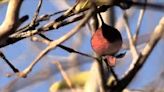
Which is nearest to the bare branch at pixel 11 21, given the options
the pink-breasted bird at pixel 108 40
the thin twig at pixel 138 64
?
the pink-breasted bird at pixel 108 40

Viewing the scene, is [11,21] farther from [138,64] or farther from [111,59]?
[138,64]

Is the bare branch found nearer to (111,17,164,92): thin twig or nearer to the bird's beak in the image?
the bird's beak

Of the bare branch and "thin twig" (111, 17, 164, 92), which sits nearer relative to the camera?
the bare branch

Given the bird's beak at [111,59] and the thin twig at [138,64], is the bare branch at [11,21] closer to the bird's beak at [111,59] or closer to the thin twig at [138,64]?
the bird's beak at [111,59]

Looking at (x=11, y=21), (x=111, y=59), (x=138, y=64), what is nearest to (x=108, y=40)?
(x=111, y=59)

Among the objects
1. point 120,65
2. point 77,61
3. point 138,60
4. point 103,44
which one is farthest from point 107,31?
point 77,61

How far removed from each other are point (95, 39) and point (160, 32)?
2.72ft

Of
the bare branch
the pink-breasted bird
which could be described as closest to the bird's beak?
the pink-breasted bird

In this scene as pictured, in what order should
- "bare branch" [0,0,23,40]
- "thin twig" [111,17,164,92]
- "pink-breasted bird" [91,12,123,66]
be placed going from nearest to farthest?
"bare branch" [0,0,23,40] < "pink-breasted bird" [91,12,123,66] < "thin twig" [111,17,164,92]

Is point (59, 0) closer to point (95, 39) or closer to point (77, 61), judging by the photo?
point (77, 61)

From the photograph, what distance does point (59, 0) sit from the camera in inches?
122

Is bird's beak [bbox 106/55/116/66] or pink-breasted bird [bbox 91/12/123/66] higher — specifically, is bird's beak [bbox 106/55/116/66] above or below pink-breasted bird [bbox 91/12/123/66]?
below

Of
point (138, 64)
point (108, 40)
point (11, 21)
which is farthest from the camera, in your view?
point (138, 64)

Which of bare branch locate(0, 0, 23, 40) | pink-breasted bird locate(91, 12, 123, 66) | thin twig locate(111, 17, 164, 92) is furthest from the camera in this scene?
thin twig locate(111, 17, 164, 92)
